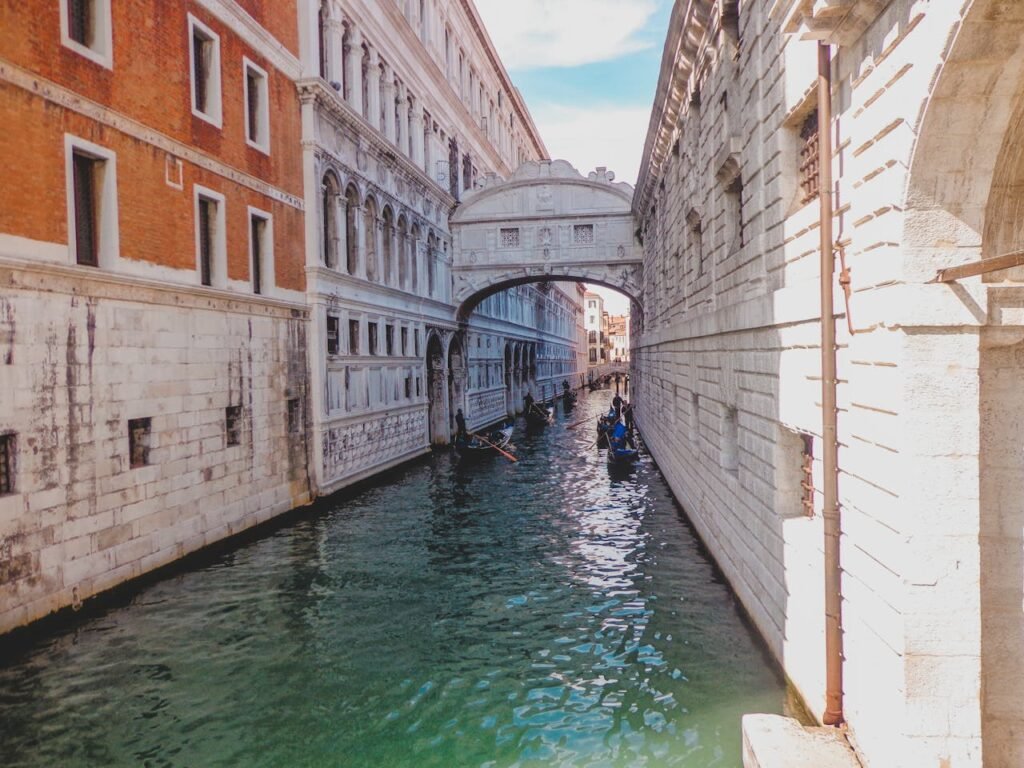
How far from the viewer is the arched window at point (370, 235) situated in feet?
60.1

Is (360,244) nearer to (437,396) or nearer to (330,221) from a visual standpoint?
(330,221)

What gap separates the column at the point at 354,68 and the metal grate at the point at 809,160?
13.1 metres

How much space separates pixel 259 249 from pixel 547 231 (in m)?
12.9

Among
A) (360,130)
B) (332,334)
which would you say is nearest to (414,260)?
(360,130)

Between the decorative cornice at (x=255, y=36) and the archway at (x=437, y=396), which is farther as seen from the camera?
the archway at (x=437, y=396)

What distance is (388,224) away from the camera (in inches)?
786

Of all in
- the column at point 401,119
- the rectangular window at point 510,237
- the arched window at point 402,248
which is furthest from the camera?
the rectangular window at point 510,237

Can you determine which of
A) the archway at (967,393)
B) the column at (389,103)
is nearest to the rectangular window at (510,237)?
the column at (389,103)

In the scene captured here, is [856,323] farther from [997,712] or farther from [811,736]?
[811,736]

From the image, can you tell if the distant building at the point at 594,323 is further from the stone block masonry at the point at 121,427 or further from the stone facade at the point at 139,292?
the stone block masonry at the point at 121,427

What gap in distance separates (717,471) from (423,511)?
20.9ft

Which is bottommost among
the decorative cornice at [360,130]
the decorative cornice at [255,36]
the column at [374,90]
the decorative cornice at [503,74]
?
the decorative cornice at [360,130]

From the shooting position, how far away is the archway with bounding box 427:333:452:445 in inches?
974

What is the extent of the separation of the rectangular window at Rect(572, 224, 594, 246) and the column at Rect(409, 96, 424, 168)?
5.46 m
